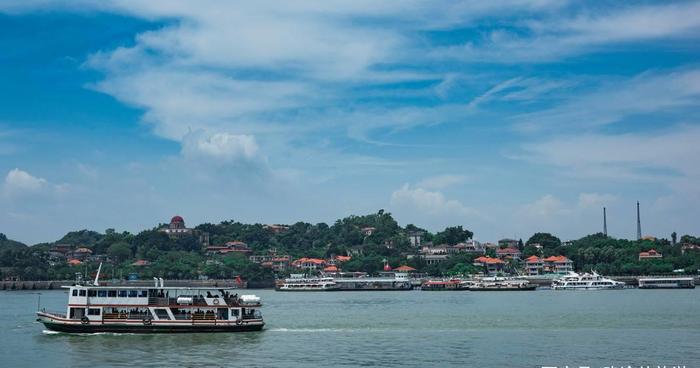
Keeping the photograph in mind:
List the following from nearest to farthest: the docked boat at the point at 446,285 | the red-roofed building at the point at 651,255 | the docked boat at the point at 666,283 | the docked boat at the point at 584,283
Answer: the docked boat at the point at 584,283
the docked boat at the point at 666,283
the docked boat at the point at 446,285
the red-roofed building at the point at 651,255

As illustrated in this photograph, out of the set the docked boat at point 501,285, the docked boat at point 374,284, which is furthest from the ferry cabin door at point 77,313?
the docked boat at point 374,284

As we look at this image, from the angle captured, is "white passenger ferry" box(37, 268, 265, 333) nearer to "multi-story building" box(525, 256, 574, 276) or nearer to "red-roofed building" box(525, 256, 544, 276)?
"multi-story building" box(525, 256, 574, 276)

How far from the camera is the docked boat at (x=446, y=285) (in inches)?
6289

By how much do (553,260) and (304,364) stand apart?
16152cm

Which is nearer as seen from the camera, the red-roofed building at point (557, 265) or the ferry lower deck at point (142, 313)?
the ferry lower deck at point (142, 313)

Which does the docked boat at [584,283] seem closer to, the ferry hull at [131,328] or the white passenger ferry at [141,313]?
the white passenger ferry at [141,313]

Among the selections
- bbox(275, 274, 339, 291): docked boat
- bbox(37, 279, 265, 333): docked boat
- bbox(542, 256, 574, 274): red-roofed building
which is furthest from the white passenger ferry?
bbox(542, 256, 574, 274): red-roofed building

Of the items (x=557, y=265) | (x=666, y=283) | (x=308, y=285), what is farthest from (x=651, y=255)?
(x=308, y=285)

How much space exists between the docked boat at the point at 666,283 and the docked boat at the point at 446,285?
32964 mm

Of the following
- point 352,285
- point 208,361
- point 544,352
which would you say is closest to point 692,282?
point 352,285

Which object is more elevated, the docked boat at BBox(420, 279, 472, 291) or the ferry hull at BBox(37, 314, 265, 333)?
the docked boat at BBox(420, 279, 472, 291)

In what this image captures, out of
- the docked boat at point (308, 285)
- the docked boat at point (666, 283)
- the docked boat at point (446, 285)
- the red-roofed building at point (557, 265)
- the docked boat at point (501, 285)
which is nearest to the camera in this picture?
the docked boat at point (501, 285)

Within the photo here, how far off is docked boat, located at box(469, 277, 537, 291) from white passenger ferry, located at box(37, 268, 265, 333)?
102129 mm

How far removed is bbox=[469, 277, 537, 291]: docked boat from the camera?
495ft
